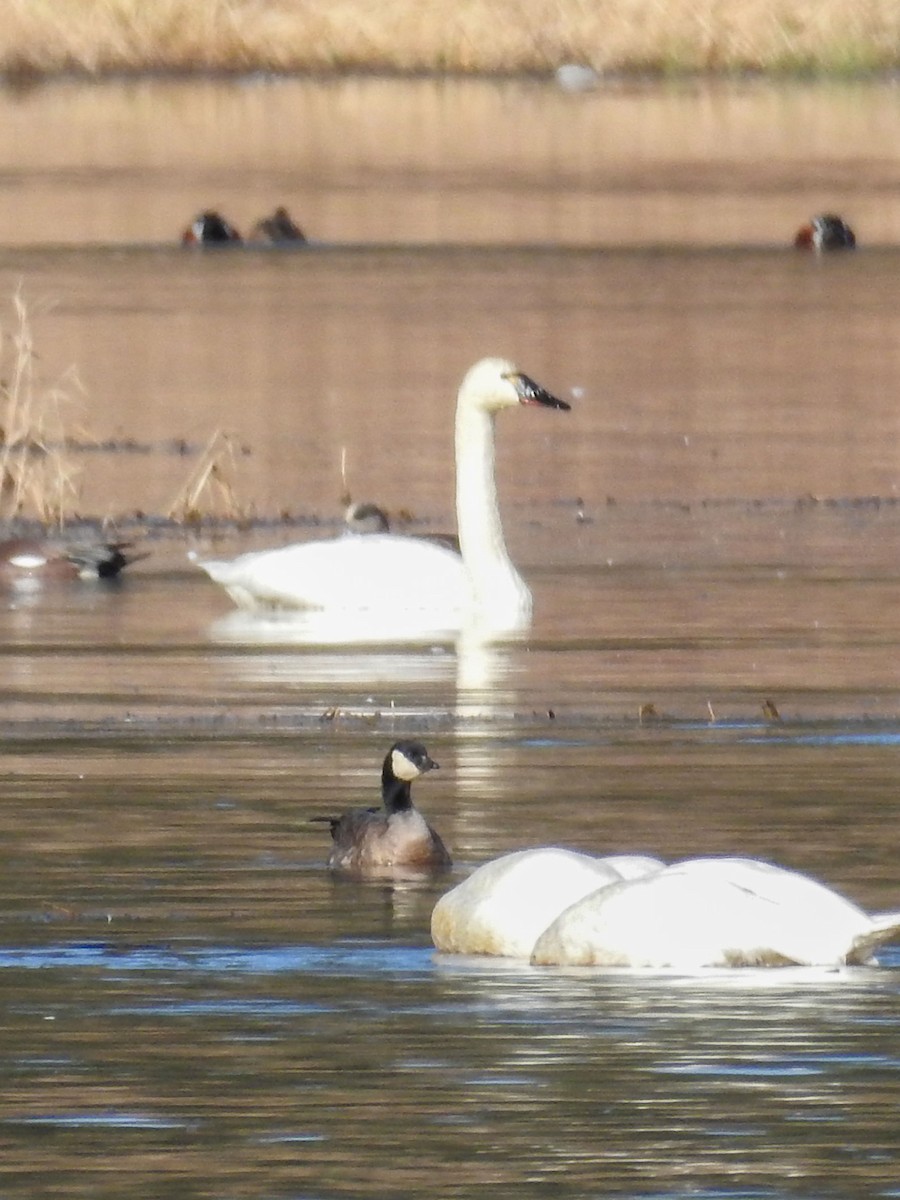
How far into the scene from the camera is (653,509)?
1802 centimetres

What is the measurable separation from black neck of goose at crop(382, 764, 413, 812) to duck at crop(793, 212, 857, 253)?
24463 mm

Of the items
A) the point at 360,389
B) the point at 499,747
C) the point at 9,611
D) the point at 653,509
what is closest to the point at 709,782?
the point at 499,747

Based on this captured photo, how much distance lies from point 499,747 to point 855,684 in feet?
5.30

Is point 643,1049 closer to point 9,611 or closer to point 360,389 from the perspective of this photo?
point 9,611

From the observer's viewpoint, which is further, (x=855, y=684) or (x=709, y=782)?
(x=855, y=684)

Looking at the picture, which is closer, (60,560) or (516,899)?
(516,899)

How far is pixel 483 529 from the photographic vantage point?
15125 millimetres

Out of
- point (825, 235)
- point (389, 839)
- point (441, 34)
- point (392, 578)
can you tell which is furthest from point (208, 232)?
point (389, 839)

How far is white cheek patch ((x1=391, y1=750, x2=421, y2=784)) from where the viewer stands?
9.60 meters

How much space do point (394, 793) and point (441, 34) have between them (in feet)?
155

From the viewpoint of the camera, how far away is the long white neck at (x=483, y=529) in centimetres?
1467

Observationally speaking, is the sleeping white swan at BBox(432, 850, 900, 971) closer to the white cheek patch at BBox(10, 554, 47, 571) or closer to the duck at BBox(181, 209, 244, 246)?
the white cheek patch at BBox(10, 554, 47, 571)

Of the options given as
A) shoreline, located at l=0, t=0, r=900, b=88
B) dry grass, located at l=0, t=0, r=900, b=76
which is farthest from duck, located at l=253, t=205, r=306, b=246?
dry grass, located at l=0, t=0, r=900, b=76

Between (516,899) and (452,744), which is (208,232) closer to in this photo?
(452,744)
